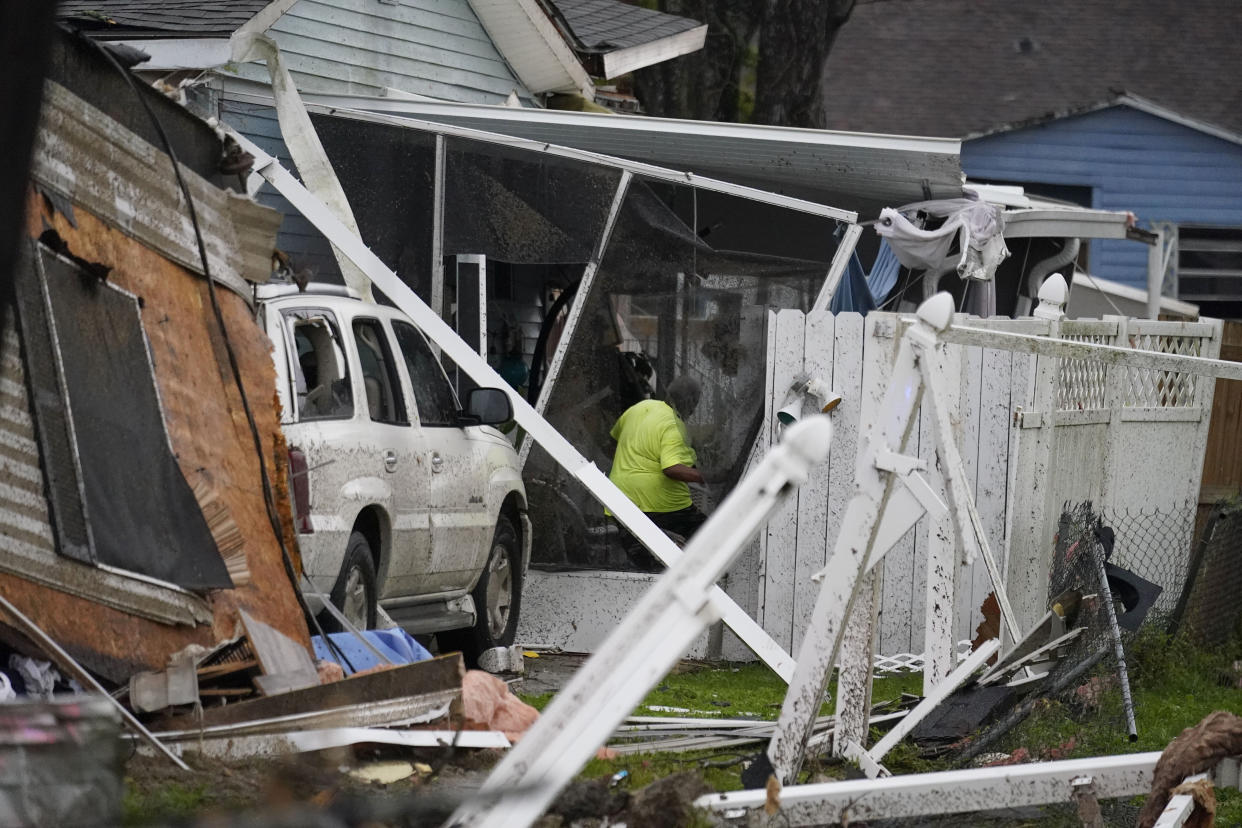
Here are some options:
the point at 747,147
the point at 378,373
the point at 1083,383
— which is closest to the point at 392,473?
the point at 378,373

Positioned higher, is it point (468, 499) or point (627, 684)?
point (627, 684)

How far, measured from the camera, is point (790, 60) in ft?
65.3

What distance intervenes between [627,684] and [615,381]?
26.3 feet


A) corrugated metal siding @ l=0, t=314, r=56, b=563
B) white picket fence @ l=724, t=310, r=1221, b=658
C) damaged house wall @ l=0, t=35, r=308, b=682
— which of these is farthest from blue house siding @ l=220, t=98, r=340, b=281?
corrugated metal siding @ l=0, t=314, r=56, b=563

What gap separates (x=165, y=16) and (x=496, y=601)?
459 cm

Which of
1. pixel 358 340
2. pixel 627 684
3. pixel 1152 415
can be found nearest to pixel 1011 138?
pixel 1152 415

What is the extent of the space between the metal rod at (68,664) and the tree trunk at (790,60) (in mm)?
15847

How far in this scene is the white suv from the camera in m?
7.50

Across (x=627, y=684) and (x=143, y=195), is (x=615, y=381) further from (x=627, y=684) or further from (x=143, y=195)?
(x=627, y=684)

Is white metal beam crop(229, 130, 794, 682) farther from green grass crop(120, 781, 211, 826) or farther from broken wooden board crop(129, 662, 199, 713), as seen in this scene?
green grass crop(120, 781, 211, 826)

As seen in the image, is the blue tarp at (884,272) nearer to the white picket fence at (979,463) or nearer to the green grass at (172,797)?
the white picket fence at (979,463)

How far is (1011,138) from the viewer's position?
24969 millimetres

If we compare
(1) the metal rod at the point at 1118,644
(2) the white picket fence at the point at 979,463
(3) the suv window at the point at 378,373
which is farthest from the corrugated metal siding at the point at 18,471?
(2) the white picket fence at the point at 979,463

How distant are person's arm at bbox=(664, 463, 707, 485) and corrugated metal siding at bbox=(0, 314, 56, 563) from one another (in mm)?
5604
